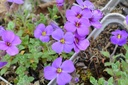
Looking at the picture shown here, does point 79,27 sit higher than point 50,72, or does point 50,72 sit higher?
point 79,27

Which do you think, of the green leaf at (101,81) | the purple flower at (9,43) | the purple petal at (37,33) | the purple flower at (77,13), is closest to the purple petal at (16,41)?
the purple flower at (9,43)

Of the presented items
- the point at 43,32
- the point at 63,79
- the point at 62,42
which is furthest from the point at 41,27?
the point at 63,79

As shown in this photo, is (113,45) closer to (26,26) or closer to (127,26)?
(127,26)

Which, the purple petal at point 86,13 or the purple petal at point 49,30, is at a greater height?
the purple petal at point 86,13

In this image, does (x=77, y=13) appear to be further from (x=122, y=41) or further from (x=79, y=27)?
(x=122, y=41)

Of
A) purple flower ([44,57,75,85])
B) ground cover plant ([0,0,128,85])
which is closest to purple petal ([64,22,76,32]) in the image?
ground cover plant ([0,0,128,85])

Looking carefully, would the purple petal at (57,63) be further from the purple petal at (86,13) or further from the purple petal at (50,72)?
the purple petal at (86,13)
